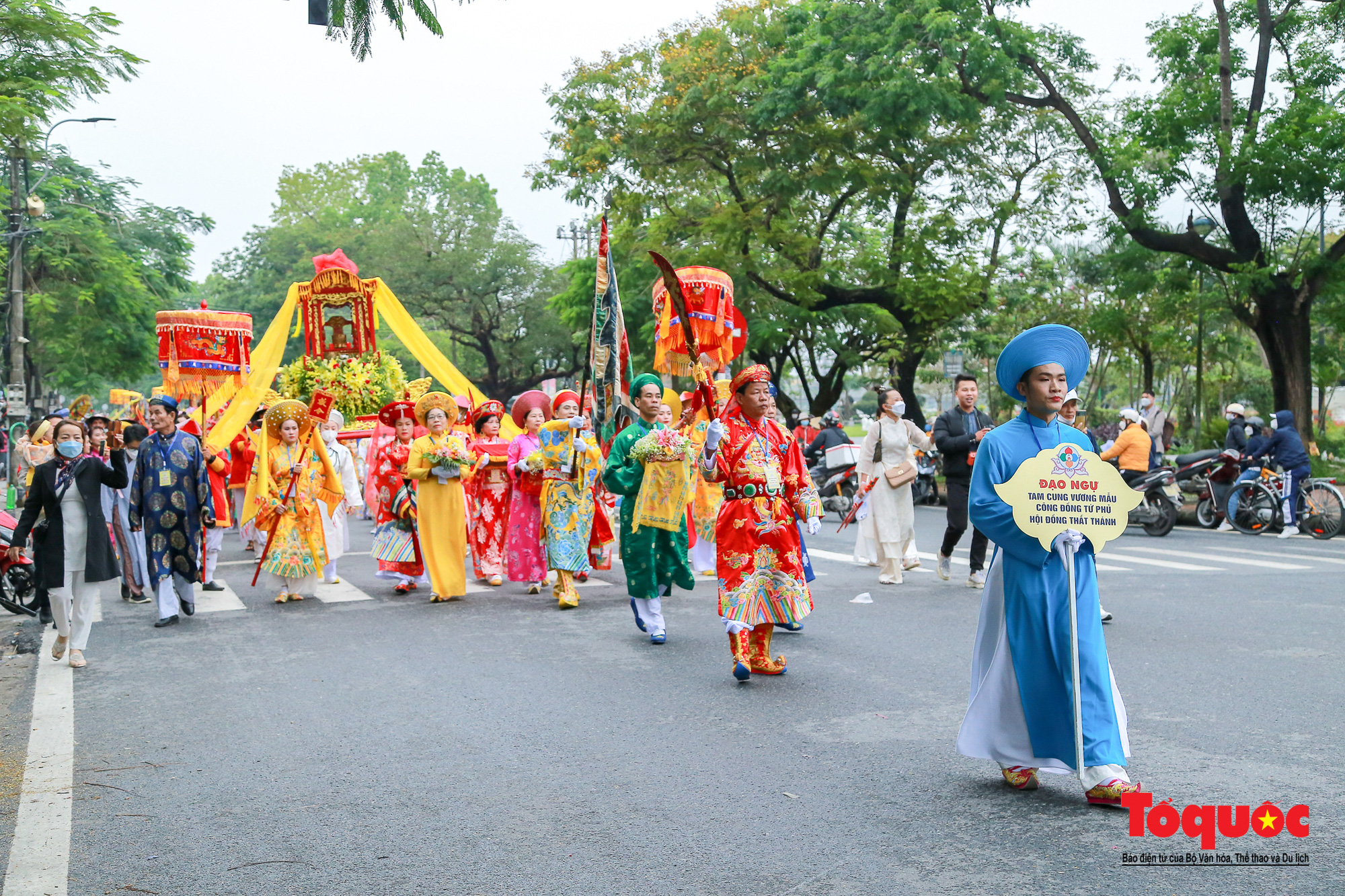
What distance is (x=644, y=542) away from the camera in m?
7.92

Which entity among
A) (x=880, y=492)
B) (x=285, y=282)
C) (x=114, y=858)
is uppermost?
(x=285, y=282)

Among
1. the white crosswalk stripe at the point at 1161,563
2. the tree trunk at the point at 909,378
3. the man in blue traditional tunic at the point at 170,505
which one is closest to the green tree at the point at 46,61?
the man in blue traditional tunic at the point at 170,505

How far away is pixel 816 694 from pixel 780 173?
57.7ft

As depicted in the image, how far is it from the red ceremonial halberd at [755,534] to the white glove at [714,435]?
0.05 metres

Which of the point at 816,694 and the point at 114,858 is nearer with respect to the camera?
the point at 114,858

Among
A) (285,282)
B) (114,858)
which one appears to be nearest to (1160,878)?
(114,858)

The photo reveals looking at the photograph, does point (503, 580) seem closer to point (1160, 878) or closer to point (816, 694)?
point (816, 694)

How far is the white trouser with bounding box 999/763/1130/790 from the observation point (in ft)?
13.7

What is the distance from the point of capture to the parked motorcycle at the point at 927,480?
20.1 metres

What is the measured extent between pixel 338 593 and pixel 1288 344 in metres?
14.5

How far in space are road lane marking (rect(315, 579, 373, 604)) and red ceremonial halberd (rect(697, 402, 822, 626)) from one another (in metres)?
4.83

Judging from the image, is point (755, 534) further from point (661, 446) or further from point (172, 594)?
point (172, 594)

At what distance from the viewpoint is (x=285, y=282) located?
4978 centimetres

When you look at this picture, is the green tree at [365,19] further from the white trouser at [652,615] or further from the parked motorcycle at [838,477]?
the parked motorcycle at [838,477]
